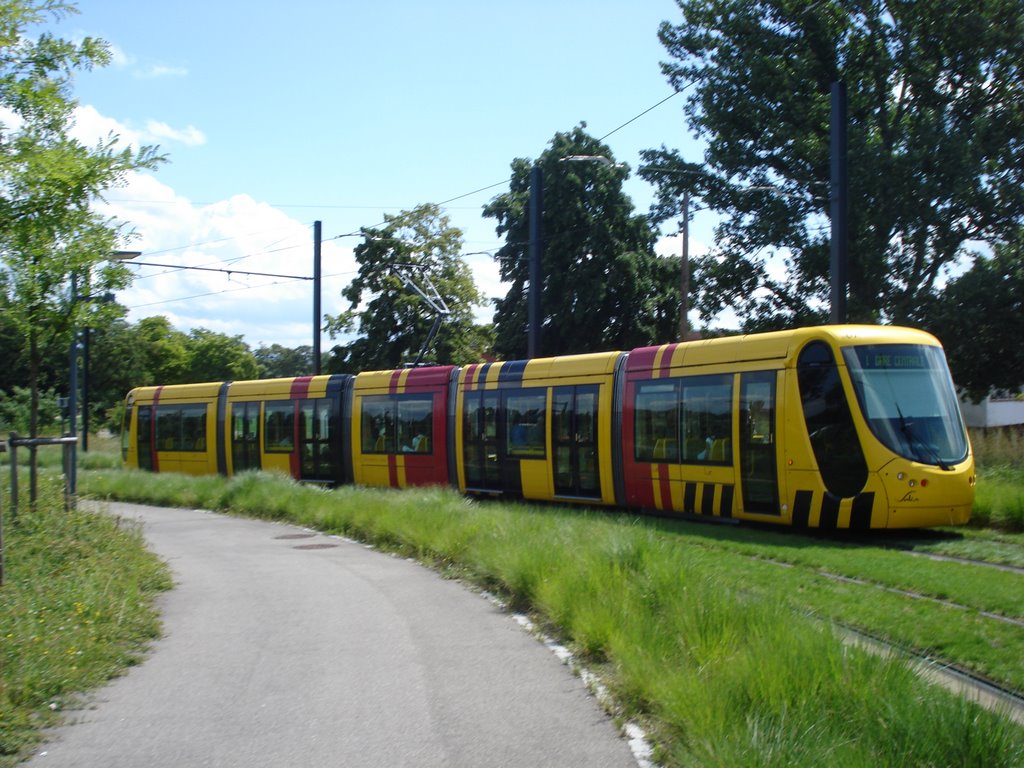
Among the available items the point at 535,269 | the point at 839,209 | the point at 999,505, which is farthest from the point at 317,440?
the point at 999,505

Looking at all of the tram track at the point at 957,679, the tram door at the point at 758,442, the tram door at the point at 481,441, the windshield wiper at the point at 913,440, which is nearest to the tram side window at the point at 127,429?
the tram door at the point at 481,441

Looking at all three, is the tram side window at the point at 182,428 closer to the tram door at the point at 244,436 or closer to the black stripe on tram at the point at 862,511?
the tram door at the point at 244,436

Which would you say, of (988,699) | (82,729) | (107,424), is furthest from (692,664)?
(107,424)

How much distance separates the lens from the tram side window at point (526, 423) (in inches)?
774

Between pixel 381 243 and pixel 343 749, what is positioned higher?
pixel 381 243

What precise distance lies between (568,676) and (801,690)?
2.31 metres

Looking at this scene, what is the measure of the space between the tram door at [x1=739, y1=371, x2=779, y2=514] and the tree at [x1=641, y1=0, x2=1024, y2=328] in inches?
712

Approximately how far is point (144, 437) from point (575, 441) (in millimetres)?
18271

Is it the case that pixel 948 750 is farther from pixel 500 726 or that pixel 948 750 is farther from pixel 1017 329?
pixel 1017 329

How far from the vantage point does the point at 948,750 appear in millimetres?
4578

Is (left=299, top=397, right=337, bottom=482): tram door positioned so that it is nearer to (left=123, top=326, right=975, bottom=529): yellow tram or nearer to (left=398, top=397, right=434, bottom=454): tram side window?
(left=123, top=326, right=975, bottom=529): yellow tram

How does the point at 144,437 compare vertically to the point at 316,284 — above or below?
below

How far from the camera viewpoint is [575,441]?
18.9 m

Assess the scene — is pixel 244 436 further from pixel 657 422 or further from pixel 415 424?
pixel 657 422
